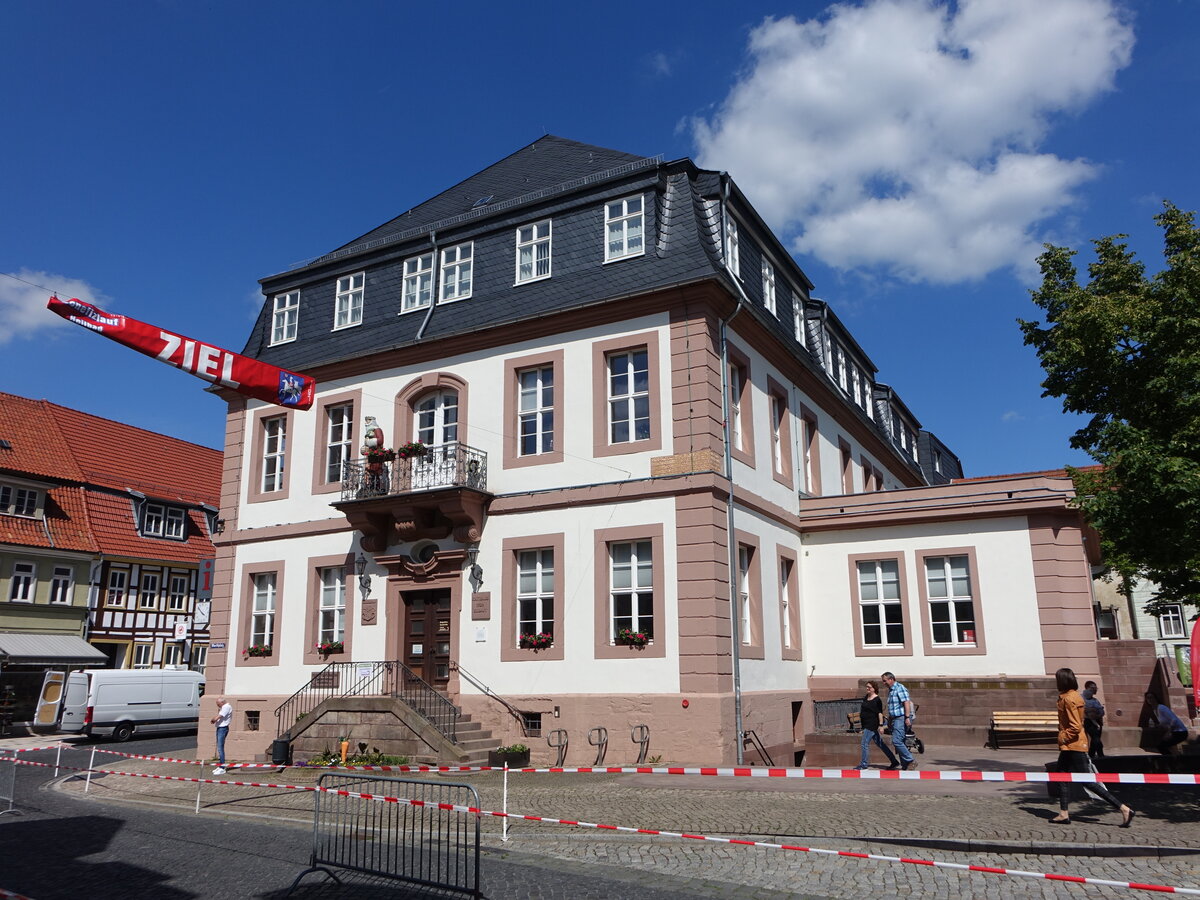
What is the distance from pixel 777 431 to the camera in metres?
21.8

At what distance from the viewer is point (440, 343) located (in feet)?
68.7

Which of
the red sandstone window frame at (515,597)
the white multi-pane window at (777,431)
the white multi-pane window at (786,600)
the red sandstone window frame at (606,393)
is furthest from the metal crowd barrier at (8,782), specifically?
the white multi-pane window at (777,431)

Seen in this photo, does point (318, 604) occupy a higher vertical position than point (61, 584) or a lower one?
lower

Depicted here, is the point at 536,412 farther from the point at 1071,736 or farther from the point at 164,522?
the point at 164,522

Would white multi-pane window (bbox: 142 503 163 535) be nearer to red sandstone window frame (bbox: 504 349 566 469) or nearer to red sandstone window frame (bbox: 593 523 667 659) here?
red sandstone window frame (bbox: 504 349 566 469)

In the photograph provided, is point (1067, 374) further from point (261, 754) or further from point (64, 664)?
point (64, 664)

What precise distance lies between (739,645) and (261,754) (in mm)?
9993

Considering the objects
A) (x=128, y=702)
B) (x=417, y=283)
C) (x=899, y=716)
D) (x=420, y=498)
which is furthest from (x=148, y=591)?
(x=899, y=716)

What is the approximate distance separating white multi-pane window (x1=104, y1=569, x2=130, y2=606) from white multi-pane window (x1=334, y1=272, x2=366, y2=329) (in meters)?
20.5

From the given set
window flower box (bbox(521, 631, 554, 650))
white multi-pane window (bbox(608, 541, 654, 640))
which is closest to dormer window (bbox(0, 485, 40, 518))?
window flower box (bbox(521, 631, 554, 650))

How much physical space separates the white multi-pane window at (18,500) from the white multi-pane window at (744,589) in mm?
28567

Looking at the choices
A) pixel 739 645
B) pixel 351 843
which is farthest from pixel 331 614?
pixel 351 843

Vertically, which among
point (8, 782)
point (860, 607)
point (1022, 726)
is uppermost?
point (860, 607)

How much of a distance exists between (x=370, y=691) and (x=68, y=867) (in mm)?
10211
